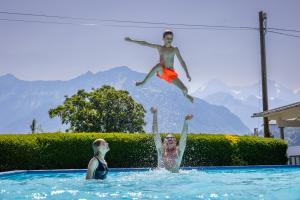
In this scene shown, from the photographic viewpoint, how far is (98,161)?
362 inches

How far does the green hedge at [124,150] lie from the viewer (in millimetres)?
15297

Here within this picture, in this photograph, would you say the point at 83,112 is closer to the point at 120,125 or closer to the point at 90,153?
the point at 120,125

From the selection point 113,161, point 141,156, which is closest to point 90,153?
point 113,161

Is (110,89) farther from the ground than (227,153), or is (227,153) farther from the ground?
(110,89)

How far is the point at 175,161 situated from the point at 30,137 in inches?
240

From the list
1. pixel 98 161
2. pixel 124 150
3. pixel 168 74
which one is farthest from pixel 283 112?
pixel 98 161

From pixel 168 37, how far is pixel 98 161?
3.65 m

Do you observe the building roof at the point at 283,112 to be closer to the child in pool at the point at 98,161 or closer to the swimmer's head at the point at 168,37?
the swimmer's head at the point at 168,37

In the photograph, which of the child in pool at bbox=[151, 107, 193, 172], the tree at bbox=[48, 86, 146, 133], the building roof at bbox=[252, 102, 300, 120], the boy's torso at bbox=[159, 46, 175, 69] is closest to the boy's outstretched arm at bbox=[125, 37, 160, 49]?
the boy's torso at bbox=[159, 46, 175, 69]

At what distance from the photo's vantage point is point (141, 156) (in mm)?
16906

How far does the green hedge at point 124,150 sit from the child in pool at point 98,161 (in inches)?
264

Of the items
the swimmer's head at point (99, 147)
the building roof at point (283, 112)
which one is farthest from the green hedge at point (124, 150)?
the swimmer's head at point (99, 147)

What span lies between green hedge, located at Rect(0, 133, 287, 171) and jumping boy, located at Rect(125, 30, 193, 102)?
20.9 ft

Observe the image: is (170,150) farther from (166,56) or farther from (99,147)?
(99,147)
